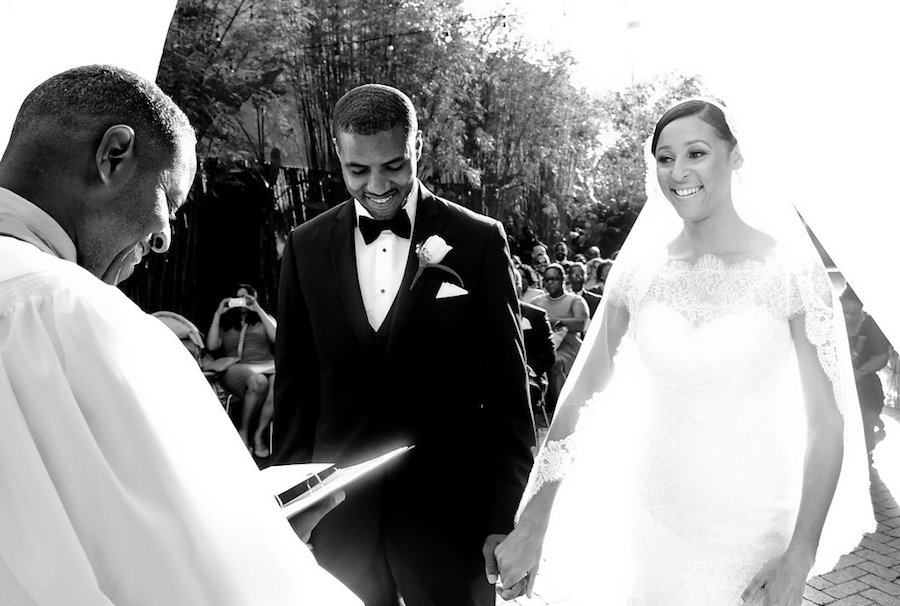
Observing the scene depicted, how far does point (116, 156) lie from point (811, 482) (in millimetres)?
2030

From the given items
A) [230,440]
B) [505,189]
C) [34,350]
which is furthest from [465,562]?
[505,189]

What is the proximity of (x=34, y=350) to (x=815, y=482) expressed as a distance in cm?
208

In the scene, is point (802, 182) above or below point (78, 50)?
below

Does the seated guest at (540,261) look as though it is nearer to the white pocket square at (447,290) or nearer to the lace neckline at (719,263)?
the lace neckline at (719,263)

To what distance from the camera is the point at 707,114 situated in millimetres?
2727


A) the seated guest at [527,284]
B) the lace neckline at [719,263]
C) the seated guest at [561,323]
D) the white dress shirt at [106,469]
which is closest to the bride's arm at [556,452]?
the lace neckline at [719,263]

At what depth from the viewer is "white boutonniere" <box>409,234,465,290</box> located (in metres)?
2.67

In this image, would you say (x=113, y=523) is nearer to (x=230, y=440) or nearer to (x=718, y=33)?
(x=230, y=440)

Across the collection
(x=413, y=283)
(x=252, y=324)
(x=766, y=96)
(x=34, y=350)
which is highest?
(x=766, y=96)

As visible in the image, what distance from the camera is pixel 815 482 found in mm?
2336

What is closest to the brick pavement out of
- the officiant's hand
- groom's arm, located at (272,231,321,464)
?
groom's arm, located at (272,231,321,464)

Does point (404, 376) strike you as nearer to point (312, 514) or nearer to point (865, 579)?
point (312, 514)

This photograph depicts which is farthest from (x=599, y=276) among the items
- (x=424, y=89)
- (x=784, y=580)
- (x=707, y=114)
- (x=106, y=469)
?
(x=106, y=469)

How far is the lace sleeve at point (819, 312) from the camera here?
2414 mm
